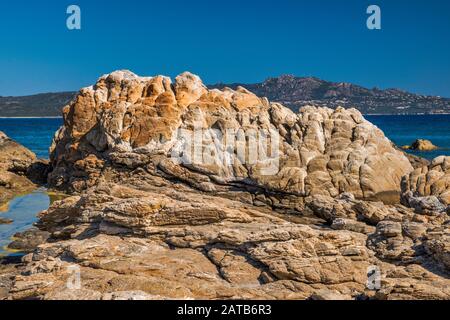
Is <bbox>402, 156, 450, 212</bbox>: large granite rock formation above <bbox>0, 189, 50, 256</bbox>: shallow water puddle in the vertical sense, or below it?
above

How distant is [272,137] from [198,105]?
618 cm

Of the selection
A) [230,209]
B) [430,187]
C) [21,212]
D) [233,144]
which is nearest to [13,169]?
[21,212]

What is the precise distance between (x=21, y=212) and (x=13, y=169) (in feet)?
48.6

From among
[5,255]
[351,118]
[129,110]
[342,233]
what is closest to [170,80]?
[129,110]

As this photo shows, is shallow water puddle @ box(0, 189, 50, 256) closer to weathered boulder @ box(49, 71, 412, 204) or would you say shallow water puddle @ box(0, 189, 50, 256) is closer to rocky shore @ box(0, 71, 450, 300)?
rocky shore @ box(0, 71, 450, 300)

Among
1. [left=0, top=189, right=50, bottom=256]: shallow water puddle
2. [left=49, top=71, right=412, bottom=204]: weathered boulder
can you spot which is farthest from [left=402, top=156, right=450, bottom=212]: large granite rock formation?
[left=0, top=189, right=50, bottom=256]: shallow water puddle

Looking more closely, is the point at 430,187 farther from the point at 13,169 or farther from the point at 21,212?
the point at 13,169

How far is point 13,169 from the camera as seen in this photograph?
155 feet

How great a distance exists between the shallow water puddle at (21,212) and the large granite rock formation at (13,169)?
44.4 inches

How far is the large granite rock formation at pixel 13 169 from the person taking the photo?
1603 inches

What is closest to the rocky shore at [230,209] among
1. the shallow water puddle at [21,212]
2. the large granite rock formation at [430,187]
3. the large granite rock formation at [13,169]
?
the large granite rock formation at [430,187]

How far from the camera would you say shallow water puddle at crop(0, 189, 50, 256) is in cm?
2762

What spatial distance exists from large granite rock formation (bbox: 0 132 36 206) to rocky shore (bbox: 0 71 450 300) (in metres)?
3.39
